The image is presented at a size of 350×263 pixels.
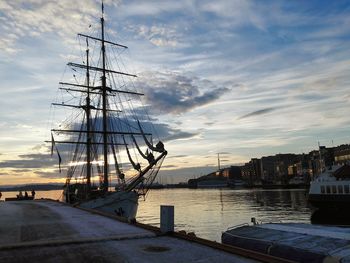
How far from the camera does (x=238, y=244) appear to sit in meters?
21.6

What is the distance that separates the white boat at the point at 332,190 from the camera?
190ft

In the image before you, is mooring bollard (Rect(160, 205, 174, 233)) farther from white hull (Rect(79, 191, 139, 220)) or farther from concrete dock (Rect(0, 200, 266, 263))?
white hull (Rect(79, 191, 139, 220))

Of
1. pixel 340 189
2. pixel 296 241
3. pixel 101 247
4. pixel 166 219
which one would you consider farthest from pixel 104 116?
pixel 101 247

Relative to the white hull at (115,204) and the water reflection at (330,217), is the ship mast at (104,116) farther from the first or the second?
the water reflection at (330,217)

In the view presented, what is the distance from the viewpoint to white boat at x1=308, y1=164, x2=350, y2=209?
2282 inches

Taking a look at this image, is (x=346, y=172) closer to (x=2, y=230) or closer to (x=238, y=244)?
(x=238, y=244)

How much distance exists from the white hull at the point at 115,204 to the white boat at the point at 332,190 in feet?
109

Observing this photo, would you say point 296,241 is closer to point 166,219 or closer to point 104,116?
point 166,219

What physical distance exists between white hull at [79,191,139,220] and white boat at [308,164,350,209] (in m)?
33.3

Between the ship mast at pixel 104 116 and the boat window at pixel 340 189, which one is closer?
the ship mast at pixel 104 116

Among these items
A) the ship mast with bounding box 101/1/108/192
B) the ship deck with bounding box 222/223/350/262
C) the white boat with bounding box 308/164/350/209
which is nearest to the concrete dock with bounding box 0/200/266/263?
the ship deck with bounding box 222/223/350/262

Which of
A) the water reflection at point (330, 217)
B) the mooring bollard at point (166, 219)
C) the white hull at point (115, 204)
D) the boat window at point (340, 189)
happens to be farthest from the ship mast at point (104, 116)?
the boat window at point (340, 189)

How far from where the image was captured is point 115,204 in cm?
4494

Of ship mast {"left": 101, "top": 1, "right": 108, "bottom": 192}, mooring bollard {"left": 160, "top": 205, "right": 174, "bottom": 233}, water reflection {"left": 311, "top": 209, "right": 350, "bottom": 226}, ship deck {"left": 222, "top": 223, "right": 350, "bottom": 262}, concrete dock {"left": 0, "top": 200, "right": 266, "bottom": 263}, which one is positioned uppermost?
ship mast {"left": 101, "top": 1, "right": 108, "bottom": 192}
